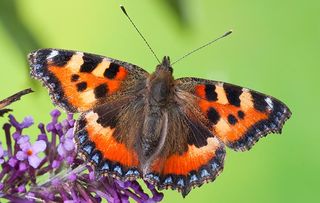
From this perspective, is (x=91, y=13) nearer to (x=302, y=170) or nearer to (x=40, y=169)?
(x=302, y=170)

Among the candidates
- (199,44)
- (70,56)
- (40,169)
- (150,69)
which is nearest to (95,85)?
(70,56)

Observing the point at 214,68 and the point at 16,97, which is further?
the point at 214,68

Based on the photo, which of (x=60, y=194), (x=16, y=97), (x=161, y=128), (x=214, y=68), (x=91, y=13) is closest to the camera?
(x=16, y=97)

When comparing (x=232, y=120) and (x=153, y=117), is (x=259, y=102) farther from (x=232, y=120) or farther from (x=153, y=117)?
(x=153, y=117)

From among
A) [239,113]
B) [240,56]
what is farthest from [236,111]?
[240,56]

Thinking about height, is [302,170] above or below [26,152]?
below

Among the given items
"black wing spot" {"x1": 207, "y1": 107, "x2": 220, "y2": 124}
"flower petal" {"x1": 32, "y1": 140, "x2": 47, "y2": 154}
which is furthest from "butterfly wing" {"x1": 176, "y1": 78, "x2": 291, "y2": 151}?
"flower petal" {"x1": 32, "y1": 140, "x2": 47, "y2": 154}

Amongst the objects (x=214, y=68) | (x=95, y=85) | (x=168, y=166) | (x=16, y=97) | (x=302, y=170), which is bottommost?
(x=302, y=170)
